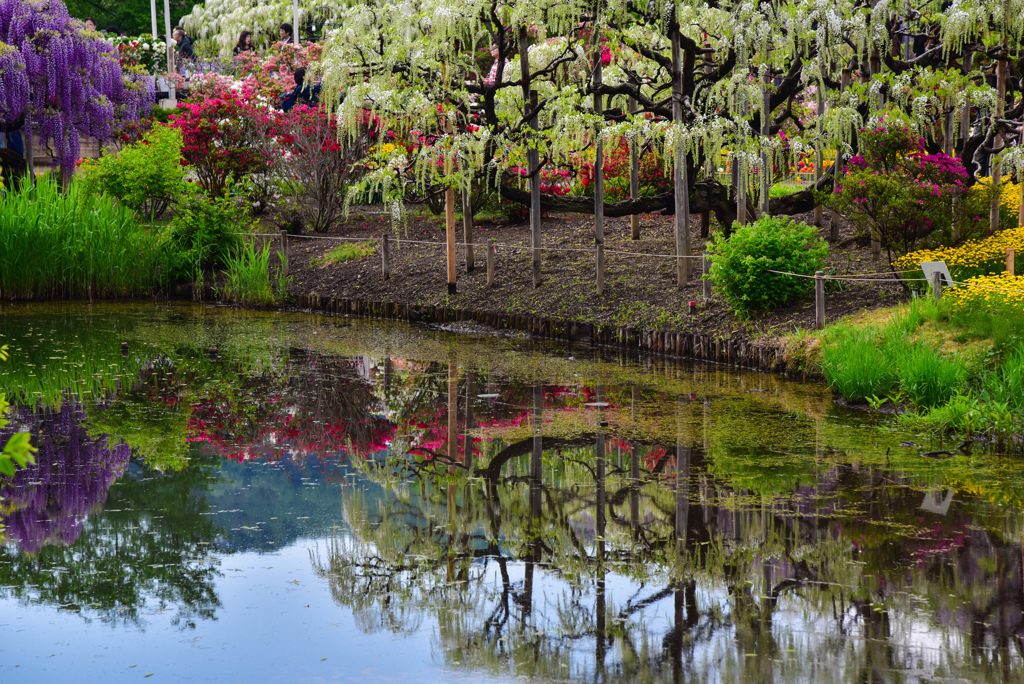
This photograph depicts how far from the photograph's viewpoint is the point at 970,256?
1049cm

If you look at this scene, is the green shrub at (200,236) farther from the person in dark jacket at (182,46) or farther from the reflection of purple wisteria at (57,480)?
the person in dark jacket at (182,46)

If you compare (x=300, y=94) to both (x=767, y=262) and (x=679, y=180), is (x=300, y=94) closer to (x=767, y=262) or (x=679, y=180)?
(x=679, y=180)

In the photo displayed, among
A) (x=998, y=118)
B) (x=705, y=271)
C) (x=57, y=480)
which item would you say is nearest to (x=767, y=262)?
(x=705, y=271)

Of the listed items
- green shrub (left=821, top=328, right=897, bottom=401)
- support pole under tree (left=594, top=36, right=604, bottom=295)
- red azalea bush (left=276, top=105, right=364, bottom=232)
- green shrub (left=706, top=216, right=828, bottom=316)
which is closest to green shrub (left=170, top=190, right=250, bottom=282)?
red azalea bush (left=276, top=105, right=364, bottom=232)

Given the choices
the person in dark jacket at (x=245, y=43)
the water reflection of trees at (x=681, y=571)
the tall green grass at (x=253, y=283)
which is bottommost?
the water reflection of trees at (x=681, y=571)

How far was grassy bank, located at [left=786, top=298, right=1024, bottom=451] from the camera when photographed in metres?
7.41

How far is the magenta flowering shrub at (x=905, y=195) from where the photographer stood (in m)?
10.4

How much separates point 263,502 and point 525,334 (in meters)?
6.99

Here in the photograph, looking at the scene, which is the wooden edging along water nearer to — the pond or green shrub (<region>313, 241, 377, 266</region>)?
the pond

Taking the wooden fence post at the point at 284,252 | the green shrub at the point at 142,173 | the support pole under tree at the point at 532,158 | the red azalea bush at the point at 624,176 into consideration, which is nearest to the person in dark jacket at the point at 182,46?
the green shrub at the point at 142,173

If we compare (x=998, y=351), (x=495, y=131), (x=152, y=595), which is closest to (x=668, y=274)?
(x=495, y=131)

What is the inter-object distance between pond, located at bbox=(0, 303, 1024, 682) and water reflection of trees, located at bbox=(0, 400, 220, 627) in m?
0.02

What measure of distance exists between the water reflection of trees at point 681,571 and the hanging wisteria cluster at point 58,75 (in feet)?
50.7

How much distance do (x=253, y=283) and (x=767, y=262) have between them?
8489 millimetres
